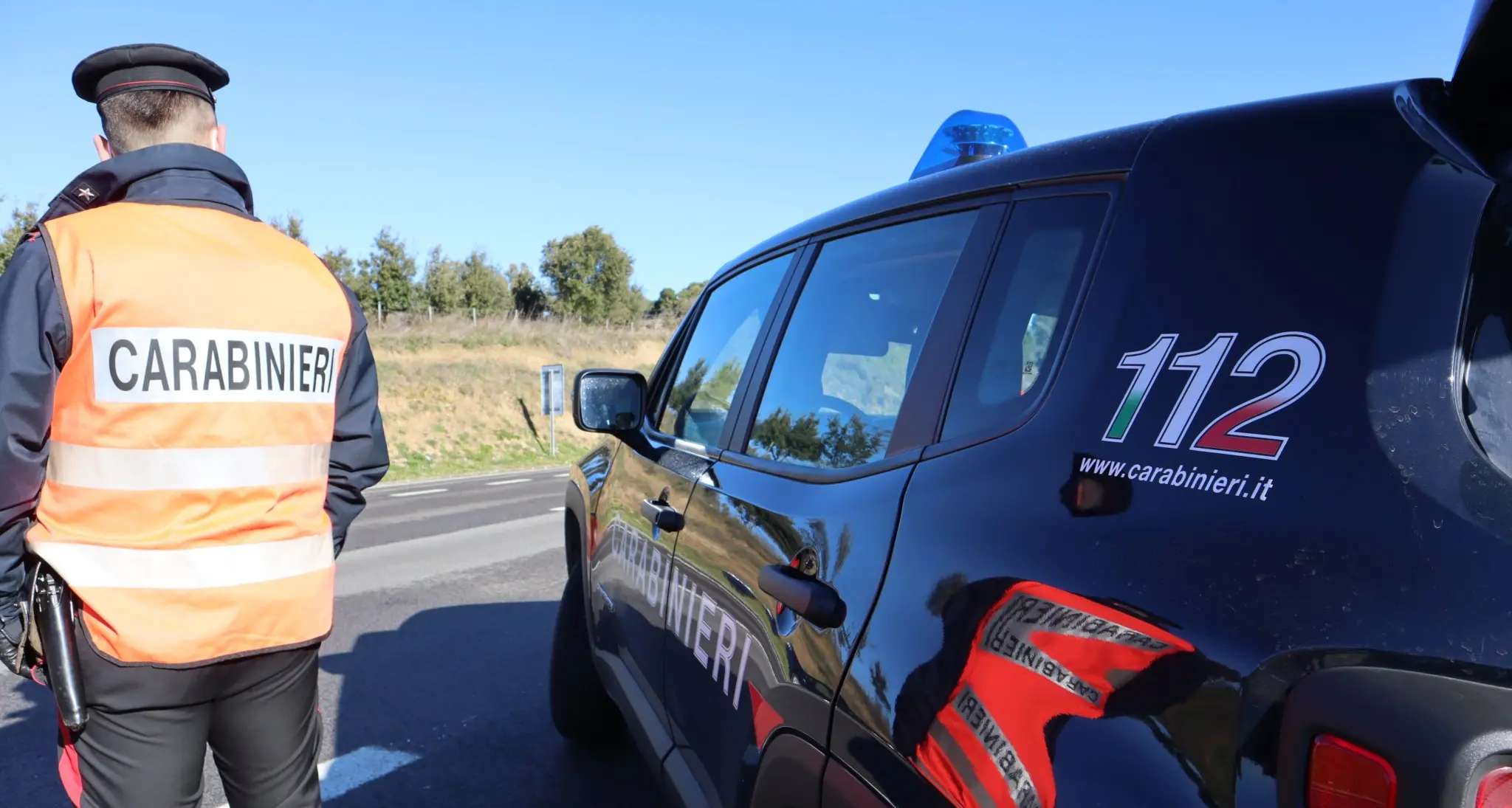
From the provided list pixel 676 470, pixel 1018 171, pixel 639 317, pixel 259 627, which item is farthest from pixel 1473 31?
pixel 639 317

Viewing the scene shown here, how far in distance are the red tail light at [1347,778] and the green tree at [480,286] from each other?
45108 mm

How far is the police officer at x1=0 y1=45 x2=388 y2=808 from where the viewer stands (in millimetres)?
1680

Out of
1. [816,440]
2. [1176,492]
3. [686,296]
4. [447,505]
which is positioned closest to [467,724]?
[816,440]

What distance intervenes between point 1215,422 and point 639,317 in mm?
49176

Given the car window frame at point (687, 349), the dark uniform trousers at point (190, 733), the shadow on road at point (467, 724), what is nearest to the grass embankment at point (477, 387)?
the shadow on road at point (467, 724)

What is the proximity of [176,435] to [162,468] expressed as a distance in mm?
67

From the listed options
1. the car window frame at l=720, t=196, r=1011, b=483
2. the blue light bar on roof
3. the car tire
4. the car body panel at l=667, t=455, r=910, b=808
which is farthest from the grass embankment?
the car window frame at l=720, t=196, r=1011, b=483

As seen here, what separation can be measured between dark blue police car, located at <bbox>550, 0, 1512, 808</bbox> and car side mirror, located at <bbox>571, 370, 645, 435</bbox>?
135 centimetres

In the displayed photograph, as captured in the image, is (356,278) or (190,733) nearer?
(190,733)

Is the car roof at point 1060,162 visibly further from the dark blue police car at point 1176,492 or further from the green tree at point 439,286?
the green tree at point 439,286

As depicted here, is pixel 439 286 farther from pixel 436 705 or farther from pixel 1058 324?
pixel 1058 324

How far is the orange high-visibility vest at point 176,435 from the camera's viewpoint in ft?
5.55

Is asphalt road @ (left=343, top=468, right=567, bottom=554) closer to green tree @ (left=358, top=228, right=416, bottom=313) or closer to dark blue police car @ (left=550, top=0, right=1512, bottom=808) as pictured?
dark blue police car @ (left=550, top=0, right=1512, bottom=808)

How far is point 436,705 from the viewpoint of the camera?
416 cm
